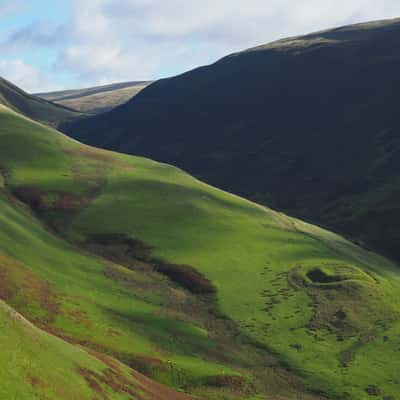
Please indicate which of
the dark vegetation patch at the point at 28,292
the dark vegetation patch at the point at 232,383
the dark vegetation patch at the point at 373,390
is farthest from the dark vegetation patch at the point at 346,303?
the dark vegetation patch at the point at 28,292

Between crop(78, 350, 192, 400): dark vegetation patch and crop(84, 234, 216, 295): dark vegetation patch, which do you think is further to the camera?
Result: crop(84, 234, 216, 295): dark vegetation patch

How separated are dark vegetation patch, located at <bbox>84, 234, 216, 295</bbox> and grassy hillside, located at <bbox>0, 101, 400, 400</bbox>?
0.87ft

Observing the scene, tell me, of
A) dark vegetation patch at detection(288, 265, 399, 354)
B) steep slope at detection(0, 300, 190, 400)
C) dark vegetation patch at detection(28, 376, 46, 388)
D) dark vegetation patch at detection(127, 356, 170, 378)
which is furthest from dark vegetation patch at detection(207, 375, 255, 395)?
dark vegetation patch at detection(28, 376, 46, 388)

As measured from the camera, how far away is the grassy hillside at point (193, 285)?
60969mm

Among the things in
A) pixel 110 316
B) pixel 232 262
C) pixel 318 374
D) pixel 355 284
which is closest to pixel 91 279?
pixel 110 316

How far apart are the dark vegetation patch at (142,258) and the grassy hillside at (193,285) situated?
0.27 meters

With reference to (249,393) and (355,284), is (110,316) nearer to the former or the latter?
(249,393)

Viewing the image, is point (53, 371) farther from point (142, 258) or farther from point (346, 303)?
point (346, 303)

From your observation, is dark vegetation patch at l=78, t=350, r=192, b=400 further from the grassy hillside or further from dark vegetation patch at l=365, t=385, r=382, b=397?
dark vegetation patch at l=365, t=385, r=382, b=397

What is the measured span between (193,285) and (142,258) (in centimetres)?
1118

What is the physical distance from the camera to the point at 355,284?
88125mm

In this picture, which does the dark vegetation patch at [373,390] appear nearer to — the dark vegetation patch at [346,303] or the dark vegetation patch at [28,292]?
the dark vegetation patch at [346,303]

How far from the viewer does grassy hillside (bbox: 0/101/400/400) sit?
200 ft

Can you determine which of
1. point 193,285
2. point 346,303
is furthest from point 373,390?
point 193,285
